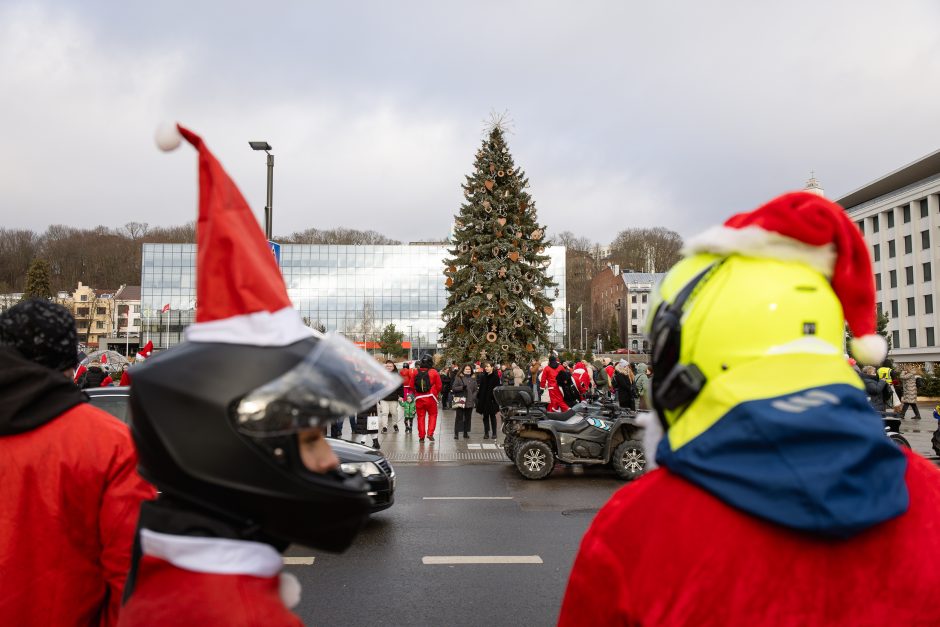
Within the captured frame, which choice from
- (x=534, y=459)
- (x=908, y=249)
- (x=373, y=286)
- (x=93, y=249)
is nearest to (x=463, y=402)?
(x=534, y=459)

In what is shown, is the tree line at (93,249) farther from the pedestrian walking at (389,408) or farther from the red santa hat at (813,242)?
the red santa hat at (813,242)

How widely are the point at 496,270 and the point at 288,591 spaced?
25.9 m

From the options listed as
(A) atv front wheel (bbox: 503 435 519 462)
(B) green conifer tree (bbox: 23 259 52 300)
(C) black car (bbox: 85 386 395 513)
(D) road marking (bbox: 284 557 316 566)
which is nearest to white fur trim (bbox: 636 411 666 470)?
(D) road marking (bbox: 284 557 316 566)

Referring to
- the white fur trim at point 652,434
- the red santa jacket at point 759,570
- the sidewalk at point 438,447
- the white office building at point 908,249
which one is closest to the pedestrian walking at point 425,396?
the sidewalk at point 438,447

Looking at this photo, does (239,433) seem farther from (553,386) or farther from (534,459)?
(553,386)

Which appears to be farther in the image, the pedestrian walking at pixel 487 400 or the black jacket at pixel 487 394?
the black jacket at pixel 487 394

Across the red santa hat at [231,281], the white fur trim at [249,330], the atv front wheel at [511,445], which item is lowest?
the atv front wheel at [511,445]

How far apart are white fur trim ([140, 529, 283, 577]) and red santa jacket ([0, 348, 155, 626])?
96 centimetres

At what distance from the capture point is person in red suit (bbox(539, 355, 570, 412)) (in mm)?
Result: 17297

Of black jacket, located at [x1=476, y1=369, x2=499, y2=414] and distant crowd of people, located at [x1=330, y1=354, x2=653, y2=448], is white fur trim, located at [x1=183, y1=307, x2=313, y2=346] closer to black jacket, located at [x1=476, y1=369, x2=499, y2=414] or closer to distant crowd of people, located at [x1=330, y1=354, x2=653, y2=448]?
distant crowd of people, located at [x1=330, y1=354, x2=653, y2=448]

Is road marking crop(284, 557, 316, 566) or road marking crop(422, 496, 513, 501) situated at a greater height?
road marking crop(284, 557, 316, 566)

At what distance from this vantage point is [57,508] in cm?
205

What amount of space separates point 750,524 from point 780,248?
1.79ft

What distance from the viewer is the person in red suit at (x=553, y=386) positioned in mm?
17297
